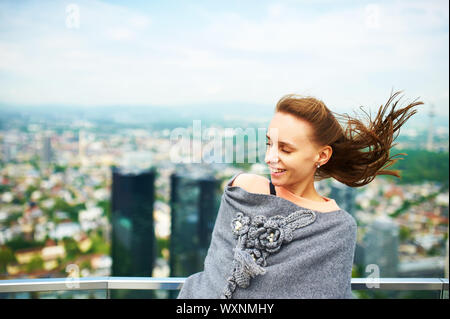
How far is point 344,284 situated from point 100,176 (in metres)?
6.68

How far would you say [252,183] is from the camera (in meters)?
1.08

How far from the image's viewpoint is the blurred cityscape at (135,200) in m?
3.74

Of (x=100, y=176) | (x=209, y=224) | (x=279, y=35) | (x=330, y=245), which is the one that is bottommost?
(x=209, y=224)

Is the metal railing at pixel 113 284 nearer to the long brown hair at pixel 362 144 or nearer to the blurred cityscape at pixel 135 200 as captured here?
the long brown hair at pixel 362 144

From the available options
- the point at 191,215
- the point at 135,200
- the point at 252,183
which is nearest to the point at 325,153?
the point at 252,183

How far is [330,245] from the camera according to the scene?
0.90m

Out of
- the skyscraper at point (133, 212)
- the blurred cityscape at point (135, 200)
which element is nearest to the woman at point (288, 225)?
the blurred cityscape at point (135, 200)

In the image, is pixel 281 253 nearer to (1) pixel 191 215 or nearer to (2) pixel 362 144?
(2) pixel 362 144

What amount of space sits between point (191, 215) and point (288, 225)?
6.39 m

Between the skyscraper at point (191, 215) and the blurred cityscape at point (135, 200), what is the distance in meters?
0.02

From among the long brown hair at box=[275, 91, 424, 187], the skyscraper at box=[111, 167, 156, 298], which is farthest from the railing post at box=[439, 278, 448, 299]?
the skyscraper at box=[111, 167, 156, 298]

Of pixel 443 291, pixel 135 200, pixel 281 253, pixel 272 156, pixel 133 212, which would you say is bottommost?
pixel 133 212
